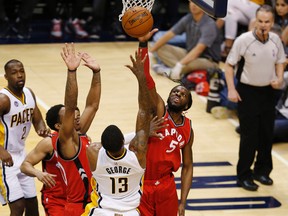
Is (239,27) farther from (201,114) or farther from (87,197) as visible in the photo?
(87,197)

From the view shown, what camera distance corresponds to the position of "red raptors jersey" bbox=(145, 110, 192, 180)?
640 cm

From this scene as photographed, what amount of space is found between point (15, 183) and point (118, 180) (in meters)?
1.47

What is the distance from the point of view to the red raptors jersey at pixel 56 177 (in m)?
6.24

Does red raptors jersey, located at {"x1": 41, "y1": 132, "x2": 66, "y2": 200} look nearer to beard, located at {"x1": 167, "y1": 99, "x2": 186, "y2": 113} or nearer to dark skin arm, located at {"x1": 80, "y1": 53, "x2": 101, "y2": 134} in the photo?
dark skin arm, located at {"x1": 80, "y1": 53, "x2": 101, "y2": 134}

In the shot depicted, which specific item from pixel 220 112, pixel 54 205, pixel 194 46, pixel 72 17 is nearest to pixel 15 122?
pixel 54 205

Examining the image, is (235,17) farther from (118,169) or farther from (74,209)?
(118,169)

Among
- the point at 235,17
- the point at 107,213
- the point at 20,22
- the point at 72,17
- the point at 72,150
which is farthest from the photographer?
the point at 72,17

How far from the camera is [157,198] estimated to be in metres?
6.44

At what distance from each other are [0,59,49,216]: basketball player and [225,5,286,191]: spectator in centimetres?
240

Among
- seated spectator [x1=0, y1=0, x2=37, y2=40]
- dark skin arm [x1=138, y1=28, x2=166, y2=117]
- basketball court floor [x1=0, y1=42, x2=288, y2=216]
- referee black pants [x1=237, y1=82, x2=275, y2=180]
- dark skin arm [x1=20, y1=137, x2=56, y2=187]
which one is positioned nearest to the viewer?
dark skin arm [x1=20, y1=137, x2=56, y2=187]

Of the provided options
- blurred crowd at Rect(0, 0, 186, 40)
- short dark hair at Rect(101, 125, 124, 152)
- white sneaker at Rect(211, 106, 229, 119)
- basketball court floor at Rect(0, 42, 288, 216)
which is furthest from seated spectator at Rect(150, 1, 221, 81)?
short dark hair at Rect(101, 125, 124, 152)

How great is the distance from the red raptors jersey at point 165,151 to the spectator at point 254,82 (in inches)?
73.3

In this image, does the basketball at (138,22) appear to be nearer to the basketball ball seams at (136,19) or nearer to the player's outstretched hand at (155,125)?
the basketball ball seams at (136,19)

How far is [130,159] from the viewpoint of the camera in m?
5.58
